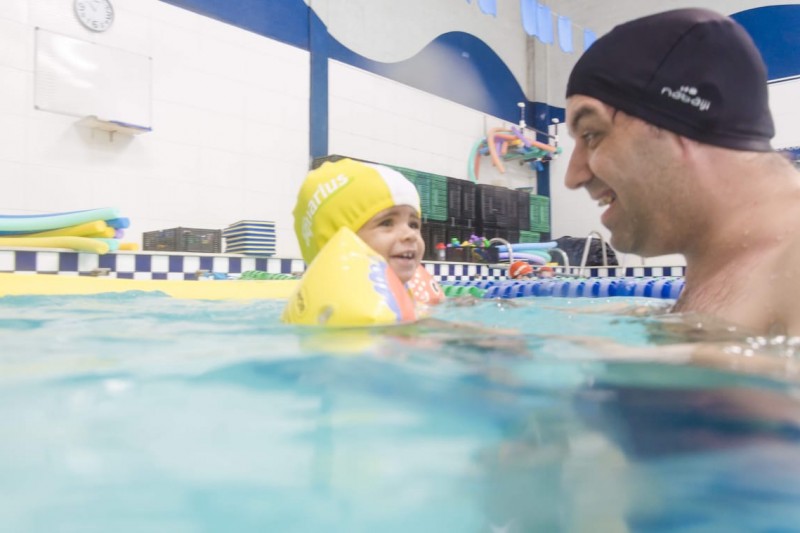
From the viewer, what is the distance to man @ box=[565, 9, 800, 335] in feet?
5.41

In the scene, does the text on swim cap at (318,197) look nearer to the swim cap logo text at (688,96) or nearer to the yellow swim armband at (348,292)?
the yellow swim armband at (348,292)

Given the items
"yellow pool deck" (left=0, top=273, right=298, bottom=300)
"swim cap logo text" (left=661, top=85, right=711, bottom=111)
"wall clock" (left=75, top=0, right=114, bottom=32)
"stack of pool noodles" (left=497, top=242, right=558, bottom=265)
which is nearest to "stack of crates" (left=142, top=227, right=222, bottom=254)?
"yellow pool deck" (left=0, top=273, right=298, bottom=300)

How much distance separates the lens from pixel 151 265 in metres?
5.09

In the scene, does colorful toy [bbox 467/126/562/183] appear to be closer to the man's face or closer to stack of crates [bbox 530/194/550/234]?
stack of crates [bbox 530/194/550/234]

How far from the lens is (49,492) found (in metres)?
0.58

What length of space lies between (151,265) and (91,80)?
6.60 ft

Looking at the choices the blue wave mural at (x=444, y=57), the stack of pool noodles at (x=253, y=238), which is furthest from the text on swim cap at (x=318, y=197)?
the blue wave mural at (x=444, y=57)

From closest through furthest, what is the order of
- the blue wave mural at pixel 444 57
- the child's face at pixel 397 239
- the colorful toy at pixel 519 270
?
the child's face at pixel 397 239 → the colorful toy at pixel 519 270 → the blue wave mural at pixel 444 57

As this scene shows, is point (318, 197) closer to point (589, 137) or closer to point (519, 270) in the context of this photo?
point (589, 137)

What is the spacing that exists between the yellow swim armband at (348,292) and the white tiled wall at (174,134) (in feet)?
14.6

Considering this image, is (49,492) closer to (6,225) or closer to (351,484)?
(351,484)

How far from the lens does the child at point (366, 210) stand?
2816 mm

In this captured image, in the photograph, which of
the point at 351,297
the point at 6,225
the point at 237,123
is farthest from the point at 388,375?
the point at 237,123

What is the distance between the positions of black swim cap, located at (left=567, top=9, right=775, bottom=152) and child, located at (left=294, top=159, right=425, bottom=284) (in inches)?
49.9
